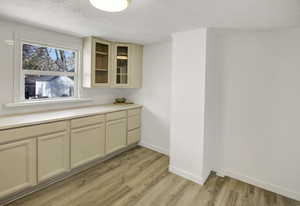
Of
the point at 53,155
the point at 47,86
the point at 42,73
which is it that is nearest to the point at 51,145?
the point at 53,155

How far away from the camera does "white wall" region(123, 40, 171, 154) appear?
318 centimetres

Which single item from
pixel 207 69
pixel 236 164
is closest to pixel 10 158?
pixel 207 69

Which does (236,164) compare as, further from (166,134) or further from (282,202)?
(166,134)

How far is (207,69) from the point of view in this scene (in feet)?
7.41

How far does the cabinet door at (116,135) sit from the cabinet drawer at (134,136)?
0.14 meters

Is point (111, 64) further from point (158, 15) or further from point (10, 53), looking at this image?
point (158, 15)

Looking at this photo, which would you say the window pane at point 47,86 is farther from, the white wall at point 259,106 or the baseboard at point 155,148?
the white wall at point 259,106

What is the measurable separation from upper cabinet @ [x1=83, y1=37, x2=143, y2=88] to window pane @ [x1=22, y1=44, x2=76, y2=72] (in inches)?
10.4

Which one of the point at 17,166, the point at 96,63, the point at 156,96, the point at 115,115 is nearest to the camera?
the point at 17,166

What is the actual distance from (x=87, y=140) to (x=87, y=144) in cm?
6

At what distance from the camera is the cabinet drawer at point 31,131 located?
1.73 metres

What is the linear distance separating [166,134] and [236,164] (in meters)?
1.27

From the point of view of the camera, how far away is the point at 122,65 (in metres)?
3.40

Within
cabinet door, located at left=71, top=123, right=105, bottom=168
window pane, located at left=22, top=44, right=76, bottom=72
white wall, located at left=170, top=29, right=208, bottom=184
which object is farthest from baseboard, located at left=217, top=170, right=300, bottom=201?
window pane, located at left=22, top=44, right=76, bottom=72
